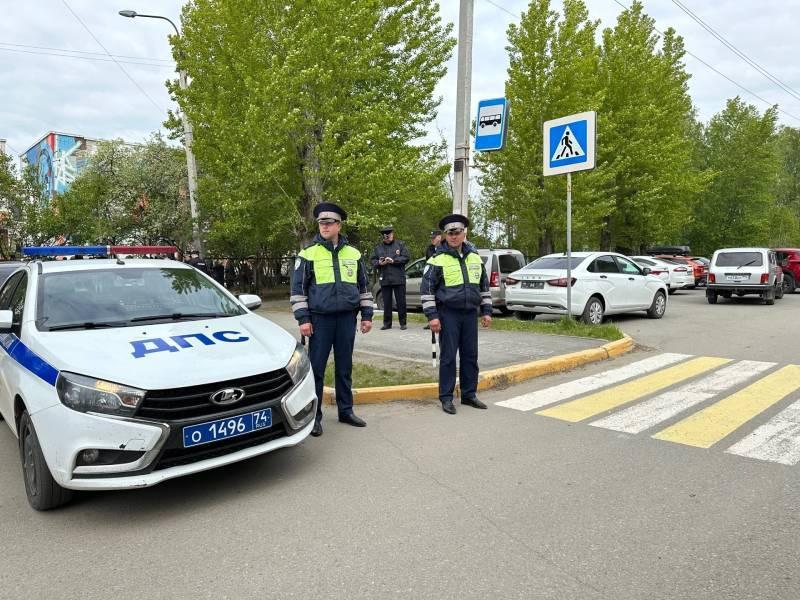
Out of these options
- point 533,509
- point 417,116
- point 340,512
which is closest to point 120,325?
point 340,512

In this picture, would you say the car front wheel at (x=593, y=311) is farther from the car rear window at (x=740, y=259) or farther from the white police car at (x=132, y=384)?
the white police car at (x=132, y=384)

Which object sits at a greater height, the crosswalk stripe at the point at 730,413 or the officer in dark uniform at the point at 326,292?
the officer in dark uniform at the point at 326,292

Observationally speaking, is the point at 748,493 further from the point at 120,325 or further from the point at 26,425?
the point at 26,425

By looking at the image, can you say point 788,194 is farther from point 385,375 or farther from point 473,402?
point 473,402

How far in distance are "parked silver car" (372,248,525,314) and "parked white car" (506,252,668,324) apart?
2.83ft

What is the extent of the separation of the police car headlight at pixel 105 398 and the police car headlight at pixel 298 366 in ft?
3.41

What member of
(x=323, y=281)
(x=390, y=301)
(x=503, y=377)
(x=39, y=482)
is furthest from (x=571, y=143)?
(x=39, y=482)

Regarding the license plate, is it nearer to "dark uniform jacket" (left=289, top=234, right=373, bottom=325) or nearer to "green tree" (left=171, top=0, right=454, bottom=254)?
"dark uniform jacket" (left=289, top=234, right=373, bottom=325)

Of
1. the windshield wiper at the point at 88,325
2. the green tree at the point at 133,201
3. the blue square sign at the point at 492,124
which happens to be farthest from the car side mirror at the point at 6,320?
the green tree at the point at 133,201

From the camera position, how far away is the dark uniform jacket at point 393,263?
35.5 ft

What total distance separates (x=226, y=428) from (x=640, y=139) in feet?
92.5

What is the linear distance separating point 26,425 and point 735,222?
45441 millimetres

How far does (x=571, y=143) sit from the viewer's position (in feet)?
33.4

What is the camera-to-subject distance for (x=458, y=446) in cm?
480
